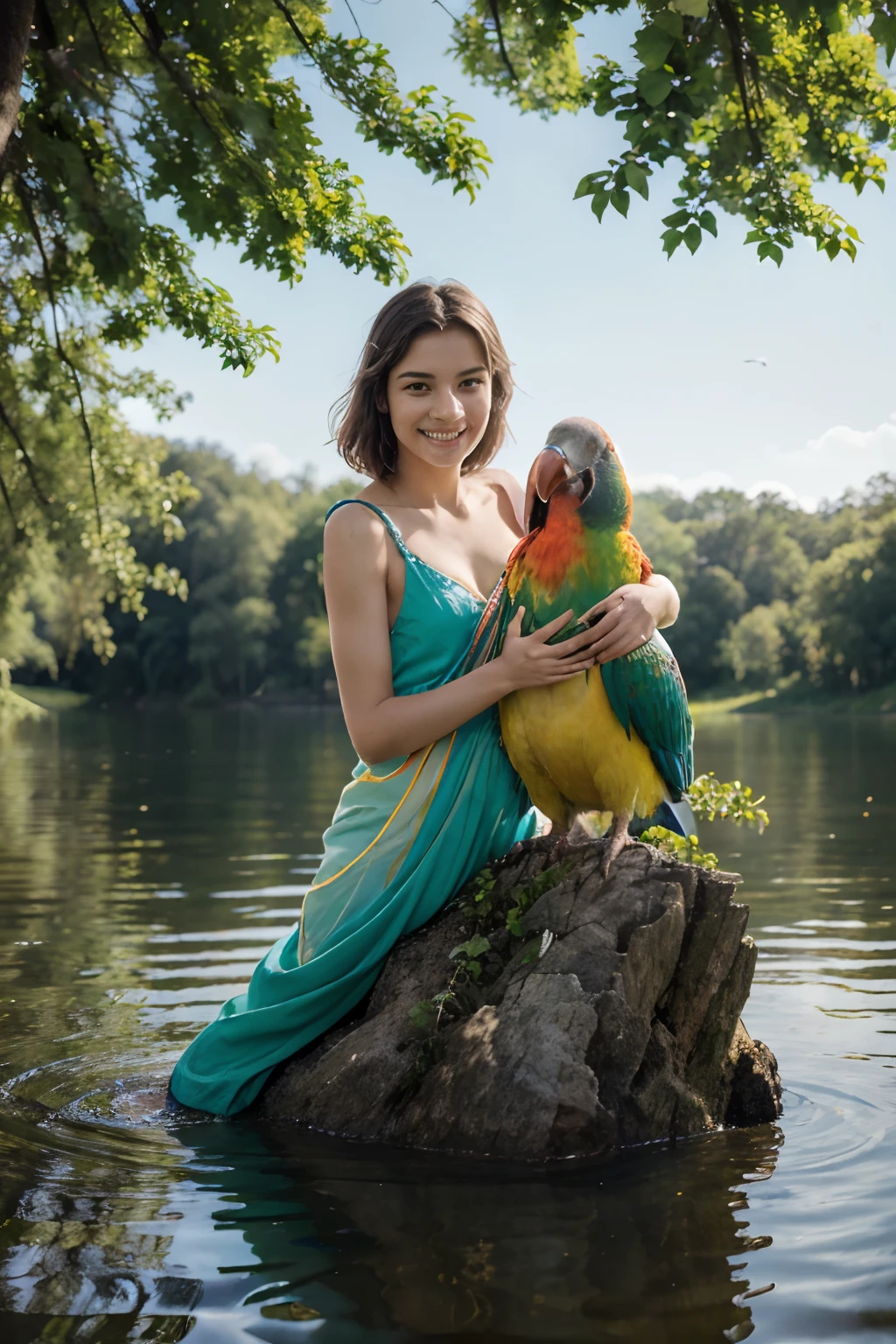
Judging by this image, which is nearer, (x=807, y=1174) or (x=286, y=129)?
(x=807, y=1174)

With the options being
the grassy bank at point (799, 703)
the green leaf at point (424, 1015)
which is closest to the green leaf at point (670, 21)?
the green leaf at point (424, 1015)

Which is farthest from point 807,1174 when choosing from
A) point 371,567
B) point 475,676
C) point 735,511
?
point 735,511

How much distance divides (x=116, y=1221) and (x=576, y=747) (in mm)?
1789

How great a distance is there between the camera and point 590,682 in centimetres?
376

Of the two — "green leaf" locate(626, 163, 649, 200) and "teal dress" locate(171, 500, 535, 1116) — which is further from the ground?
"green leaf" locate(626, 163, 649, 200)

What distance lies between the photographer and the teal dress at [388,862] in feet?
13.9

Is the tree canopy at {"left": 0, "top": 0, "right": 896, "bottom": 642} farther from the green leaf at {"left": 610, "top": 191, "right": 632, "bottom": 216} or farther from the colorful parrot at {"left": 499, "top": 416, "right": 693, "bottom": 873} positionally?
the colorful parrot at {"left": 499, "top": 416, "right": 693, "bottom": 873}

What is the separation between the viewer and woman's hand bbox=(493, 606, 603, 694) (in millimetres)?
3729

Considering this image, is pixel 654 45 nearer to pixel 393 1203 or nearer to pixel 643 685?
pixel 643 685

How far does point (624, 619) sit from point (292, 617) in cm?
6881

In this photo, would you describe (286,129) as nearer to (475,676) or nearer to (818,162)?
(818,162)

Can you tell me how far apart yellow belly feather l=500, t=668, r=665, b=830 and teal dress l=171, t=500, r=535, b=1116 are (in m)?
0.33

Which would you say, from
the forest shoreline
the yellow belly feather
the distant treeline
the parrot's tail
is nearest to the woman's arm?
the yellow belly feather

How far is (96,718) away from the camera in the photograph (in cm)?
5056
